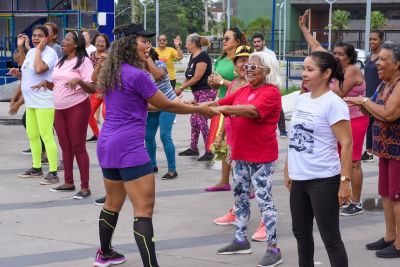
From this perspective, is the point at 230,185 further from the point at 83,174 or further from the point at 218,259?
the point at 218,259

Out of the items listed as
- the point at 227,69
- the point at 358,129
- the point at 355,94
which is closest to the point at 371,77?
the point at 227,69

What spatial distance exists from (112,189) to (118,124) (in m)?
0.61

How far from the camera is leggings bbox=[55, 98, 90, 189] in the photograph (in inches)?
329

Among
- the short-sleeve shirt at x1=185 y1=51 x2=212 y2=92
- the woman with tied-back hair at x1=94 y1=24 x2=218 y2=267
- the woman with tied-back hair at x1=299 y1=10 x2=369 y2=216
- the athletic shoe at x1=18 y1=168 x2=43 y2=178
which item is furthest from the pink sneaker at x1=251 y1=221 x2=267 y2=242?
the short-sleeve shirt at x1=185 y1=51 x2=212 y2=92

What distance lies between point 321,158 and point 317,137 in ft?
0.47

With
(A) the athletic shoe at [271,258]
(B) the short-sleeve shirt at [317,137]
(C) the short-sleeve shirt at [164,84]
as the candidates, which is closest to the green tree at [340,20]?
(C) the short-sleeve shirt at [164,84]

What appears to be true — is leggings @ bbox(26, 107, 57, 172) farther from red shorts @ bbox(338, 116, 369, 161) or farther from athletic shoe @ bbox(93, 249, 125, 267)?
red shorts @ bbox(338, 116, 369, 161)

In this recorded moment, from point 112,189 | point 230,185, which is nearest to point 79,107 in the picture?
point 230,185

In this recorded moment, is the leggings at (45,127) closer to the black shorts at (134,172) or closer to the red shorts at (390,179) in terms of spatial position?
the black shorts at (134,172)

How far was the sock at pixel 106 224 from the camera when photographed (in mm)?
5820

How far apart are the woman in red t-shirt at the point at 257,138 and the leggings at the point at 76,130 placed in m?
2.60

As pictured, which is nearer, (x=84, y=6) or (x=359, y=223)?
(x=359, y=223)

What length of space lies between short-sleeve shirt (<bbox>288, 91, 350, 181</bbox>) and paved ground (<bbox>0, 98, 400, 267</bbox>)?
132 centimetres

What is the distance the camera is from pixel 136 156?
538 cm
